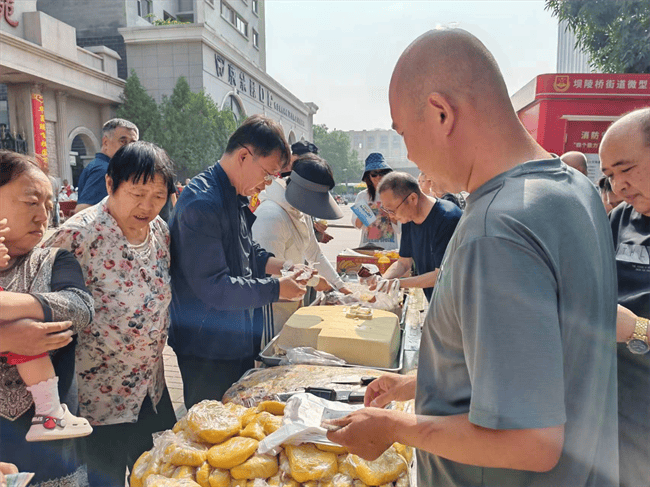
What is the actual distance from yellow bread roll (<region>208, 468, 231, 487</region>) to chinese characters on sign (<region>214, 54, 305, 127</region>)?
2396 cm

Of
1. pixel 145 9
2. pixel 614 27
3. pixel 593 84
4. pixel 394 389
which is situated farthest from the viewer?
pixel 145 9

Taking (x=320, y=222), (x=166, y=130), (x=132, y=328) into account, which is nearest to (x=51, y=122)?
(x=166, y=130)

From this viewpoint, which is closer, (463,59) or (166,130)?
(463,59)

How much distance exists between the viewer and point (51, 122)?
1606cm

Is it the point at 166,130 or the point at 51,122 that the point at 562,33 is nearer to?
the point at 166,130

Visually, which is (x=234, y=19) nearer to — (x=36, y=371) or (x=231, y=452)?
(x=36, y=371)

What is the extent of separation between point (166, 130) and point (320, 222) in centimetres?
1741

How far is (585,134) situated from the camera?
6.92m

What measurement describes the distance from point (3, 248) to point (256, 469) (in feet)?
3.30

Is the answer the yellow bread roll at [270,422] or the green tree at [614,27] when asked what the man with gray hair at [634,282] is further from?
the green tree at [614,27]

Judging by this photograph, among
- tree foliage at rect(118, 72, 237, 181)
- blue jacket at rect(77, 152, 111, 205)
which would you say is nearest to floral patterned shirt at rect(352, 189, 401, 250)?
blue jacket at rect(77, 152, 111, 205)

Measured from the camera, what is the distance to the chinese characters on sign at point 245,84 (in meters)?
23.0

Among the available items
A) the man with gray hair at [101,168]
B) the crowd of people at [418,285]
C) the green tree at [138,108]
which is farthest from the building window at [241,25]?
the crowd of people at [418,285]

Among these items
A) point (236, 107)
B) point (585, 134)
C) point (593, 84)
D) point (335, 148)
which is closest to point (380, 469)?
point (585, 134)
